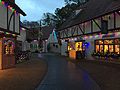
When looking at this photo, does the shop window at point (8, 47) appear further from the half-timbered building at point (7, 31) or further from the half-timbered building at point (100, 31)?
the half-timbered building at point (100, 31)

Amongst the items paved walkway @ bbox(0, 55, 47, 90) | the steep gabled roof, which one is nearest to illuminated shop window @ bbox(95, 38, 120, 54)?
the steep gabled roof

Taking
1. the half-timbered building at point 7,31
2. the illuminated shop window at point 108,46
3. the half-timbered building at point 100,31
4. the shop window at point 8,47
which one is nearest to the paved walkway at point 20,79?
the half-timbered building at point 7,31

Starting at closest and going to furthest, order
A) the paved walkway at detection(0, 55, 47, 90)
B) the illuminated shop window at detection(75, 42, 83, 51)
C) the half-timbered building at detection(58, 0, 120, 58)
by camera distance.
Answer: the paved walkway at detection(0, 55, 47, 90) → the half-timbered building at detection(58, 0, 120, 58) → the illuminated shop window at detection(75, 42, 83, 51)

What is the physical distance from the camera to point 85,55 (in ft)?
117

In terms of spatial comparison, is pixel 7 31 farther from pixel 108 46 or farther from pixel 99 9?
pixel 99 9

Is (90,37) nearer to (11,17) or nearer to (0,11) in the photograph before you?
(11,17)

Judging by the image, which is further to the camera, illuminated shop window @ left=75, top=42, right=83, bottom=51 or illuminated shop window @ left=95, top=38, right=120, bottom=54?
illuminated shop window @ left=75, top=42, right=83, bottom=51

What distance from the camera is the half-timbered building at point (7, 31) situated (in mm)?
19344

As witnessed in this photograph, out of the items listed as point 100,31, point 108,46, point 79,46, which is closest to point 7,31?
point 100,31

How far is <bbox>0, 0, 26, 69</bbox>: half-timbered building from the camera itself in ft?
63.5

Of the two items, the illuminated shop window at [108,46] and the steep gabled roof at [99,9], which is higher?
the steep gabled roof at [99,9]

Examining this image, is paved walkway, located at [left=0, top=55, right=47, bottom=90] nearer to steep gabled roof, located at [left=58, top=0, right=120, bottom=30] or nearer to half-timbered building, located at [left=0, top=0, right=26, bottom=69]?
half-timbered building, located at [left=0, top=0, right=26, bottom=69]

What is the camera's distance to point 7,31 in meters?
20.4

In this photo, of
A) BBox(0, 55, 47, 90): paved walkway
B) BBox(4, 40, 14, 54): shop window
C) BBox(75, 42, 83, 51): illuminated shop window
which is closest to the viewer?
BBox(0, 55, 47, 90): paved walkway
